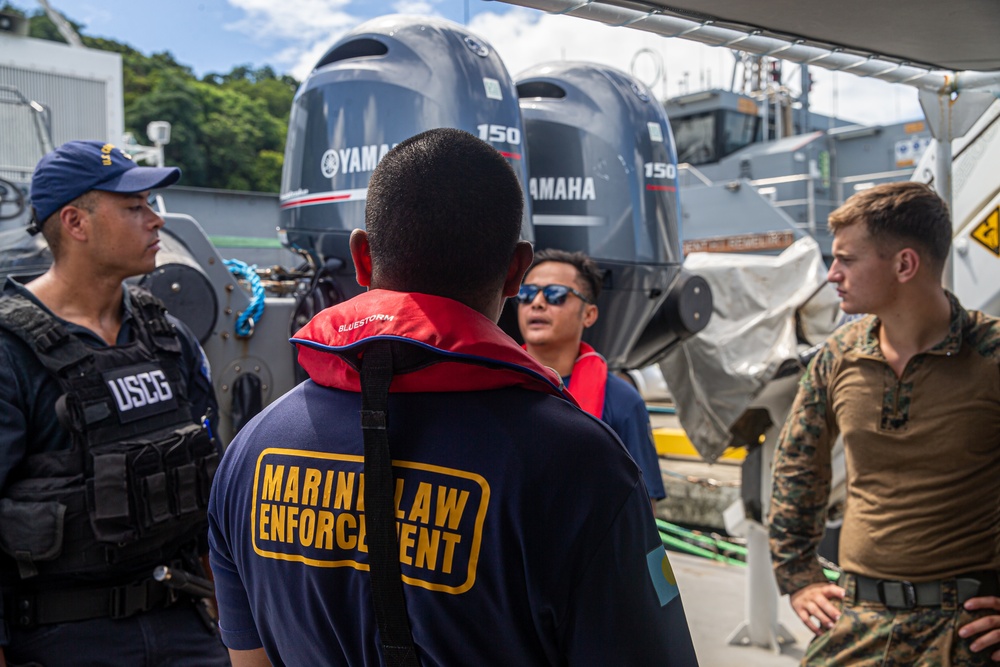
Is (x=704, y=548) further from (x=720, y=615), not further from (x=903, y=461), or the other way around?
(x=903, y=461)

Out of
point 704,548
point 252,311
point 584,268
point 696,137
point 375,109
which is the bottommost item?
point 704,548

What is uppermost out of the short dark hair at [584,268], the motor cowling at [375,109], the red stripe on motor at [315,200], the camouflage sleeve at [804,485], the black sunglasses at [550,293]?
the motor cowling at [375,109]

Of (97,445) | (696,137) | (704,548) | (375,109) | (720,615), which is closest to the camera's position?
(97,445)

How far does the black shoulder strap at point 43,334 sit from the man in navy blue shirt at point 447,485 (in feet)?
3.54

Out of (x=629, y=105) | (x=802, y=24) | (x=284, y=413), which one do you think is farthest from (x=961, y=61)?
(x=284, y=413)

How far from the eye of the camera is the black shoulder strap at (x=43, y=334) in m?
1.96

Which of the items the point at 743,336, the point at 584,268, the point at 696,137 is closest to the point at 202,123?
the point at 696,137

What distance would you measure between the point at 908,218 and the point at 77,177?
6.88 feet

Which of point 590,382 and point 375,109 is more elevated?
point 375,109

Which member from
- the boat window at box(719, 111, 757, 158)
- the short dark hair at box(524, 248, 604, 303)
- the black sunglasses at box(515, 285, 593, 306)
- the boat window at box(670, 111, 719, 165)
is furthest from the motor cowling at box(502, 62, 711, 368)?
the boat window at box(719, 111, 757, 158)

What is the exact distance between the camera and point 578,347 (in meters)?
2.68

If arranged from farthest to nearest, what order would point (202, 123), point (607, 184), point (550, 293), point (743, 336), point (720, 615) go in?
point (202, 123), point (720, 615), point (743, 336), point (607, 184), point (550, 293)

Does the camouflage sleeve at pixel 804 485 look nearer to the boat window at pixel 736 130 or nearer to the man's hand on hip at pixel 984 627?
the man's hand on hip at pixel 984 627

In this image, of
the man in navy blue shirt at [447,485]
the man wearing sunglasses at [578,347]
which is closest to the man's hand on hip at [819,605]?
the man wearing sunglasses at [578,347]
